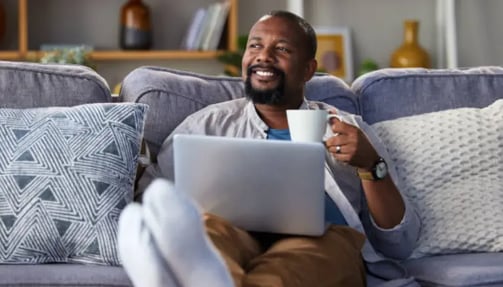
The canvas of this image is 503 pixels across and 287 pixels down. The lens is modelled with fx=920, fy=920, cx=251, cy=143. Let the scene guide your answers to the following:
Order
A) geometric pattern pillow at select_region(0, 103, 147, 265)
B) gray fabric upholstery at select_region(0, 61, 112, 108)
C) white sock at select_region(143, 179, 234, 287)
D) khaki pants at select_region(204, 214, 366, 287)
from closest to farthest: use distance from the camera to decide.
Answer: white sock at select_region(143, 179, 234, 287) → khaki pants at select_region(204, 214, 366, 287) → geometric pattern pillow at select_region(0, 103, 147, 265) → gray fabric upholstery at select_region(0, 61, 112, 108)

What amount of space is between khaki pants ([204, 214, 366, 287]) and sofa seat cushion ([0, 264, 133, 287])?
0.84 ft

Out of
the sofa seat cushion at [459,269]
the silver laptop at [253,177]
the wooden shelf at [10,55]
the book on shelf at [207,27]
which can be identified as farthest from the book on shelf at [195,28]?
the silver laptop at [253,177]

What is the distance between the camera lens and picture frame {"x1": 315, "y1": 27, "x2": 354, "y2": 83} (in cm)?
458

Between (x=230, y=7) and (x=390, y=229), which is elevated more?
(x=230, y=7)

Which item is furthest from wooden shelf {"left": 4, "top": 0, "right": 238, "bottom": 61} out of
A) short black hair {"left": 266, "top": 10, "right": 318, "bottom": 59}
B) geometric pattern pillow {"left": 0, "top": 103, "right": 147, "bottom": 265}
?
geometric pattern pillow {"left": 0, "top": 103, "right": 147, "bottom": 265}

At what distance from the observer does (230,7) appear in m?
4.33

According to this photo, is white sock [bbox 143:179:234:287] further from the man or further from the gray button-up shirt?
the gray button-up shirt

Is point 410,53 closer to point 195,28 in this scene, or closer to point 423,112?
point 195,28

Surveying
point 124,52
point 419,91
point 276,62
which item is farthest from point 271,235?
point 124,52

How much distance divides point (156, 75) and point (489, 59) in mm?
2675

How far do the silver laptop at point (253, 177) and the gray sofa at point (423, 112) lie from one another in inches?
16.1

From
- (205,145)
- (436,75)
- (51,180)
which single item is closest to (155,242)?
(205,145)

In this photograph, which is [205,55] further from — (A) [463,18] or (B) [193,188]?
(B) [193,188]

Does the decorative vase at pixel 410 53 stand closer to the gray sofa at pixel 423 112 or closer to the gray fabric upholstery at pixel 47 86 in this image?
the gray sofa at pixel 423 112
